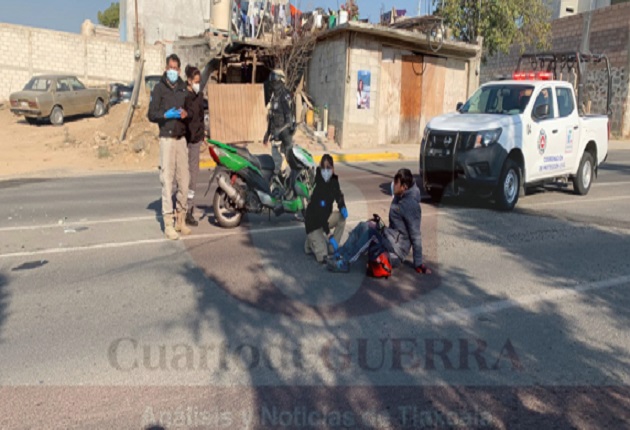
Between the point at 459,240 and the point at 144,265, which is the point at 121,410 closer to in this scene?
the point at 144,265

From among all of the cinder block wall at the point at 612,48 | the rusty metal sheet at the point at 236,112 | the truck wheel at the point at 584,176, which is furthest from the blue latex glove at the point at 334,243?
the cinder block wall at the point at 612,48

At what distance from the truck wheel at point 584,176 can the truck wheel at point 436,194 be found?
3.01 metres

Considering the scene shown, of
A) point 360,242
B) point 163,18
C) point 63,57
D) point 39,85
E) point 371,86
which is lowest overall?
point 360,242

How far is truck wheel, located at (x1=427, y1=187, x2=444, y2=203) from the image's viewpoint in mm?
10922

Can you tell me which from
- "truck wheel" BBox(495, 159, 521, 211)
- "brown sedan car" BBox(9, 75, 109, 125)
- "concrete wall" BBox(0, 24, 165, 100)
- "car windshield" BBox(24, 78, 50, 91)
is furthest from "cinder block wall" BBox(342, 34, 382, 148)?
"concrete wall" BBox(0, 24, 165, 100)

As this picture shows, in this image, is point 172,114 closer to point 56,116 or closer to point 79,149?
point 79,149

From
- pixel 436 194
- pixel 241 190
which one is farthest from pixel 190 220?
pixel 436 194

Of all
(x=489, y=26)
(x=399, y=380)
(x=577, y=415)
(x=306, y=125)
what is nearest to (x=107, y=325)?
(x=399, y=380)

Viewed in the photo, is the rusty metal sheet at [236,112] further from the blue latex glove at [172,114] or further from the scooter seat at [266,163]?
the blue latex glove at [172,114]

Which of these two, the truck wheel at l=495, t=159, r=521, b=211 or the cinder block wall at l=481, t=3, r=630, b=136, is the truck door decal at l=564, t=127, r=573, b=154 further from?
the cinder block wall at l=481, t=3, r=630, b=136

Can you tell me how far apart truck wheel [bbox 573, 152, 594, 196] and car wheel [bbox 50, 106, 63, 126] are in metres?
21.2

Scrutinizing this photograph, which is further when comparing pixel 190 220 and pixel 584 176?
pixel 584 176

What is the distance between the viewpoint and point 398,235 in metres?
6.59

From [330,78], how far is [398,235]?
17.2 meters
